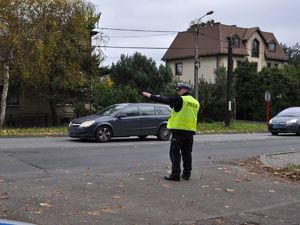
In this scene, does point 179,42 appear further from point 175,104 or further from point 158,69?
point 175,104

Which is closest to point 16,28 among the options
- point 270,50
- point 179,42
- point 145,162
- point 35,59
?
point 35,59

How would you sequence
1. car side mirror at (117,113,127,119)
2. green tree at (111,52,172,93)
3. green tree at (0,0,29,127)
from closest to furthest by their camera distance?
car side mirror at (117,113,127,119)
green tree at (0,0,29,127)
green tree at (111,52,172,93)

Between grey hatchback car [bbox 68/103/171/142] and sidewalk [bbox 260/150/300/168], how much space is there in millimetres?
5976

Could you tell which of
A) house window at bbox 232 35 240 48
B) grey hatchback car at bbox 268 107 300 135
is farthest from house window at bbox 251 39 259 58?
grey hatchback car at bbox 268 107 300 135

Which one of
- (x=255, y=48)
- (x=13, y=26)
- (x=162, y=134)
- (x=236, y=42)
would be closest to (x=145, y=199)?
(x=162, y=134)

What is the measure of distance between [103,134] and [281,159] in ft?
22.6

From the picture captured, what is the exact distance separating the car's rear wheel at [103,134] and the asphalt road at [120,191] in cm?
470

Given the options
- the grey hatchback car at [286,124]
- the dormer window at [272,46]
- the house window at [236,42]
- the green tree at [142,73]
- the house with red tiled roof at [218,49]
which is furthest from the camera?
the dormer window at [272,46]

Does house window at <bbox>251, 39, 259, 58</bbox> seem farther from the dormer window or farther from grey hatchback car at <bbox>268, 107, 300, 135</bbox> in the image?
grey hatchback car at <bbox>268, 107, 300, 135</bbox>

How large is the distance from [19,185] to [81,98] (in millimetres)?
28173

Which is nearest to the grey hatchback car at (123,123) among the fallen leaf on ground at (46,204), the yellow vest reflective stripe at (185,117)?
the yellow vest reflective stripe at (185,117)

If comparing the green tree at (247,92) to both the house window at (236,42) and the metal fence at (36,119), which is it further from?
the metal fence at (36,119)

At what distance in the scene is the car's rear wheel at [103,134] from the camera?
18.6 meters

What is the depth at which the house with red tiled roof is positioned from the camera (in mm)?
61719
